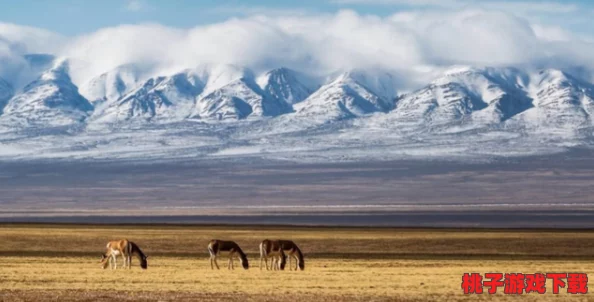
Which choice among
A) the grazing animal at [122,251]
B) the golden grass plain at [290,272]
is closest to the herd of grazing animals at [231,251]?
the grazing animal at [122,251]

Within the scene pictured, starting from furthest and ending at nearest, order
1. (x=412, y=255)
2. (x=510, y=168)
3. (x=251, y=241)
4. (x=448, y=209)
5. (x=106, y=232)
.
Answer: (x=510, y=168)
(x=448, y=209)
(x=106, y=232)
(x=251, y=241)
(x=412, y=255)

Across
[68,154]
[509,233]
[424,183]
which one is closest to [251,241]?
[509,233]

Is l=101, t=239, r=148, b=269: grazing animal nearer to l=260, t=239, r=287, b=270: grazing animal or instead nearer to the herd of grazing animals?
the herd of grazing animals

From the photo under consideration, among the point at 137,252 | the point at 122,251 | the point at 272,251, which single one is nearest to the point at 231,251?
the point at 272,251

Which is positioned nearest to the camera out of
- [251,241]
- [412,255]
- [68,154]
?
[412,255]

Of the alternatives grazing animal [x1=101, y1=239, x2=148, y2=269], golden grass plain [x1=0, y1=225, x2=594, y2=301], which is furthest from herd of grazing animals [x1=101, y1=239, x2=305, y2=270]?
golden grass plain [x1=0, y1=225, x2=594, y2=301]

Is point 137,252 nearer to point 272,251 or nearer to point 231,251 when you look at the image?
point 231,251

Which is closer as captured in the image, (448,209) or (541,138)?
(448,209)

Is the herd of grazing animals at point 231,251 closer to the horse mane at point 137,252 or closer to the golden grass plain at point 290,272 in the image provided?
the horse mane at point 137,252

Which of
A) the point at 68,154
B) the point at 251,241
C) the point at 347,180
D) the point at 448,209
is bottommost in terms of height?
the point at 251,241

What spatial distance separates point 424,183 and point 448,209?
44766 mm

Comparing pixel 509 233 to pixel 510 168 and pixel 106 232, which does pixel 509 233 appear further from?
pixel 510 168

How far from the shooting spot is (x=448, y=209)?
305ft

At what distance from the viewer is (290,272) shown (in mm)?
33438
